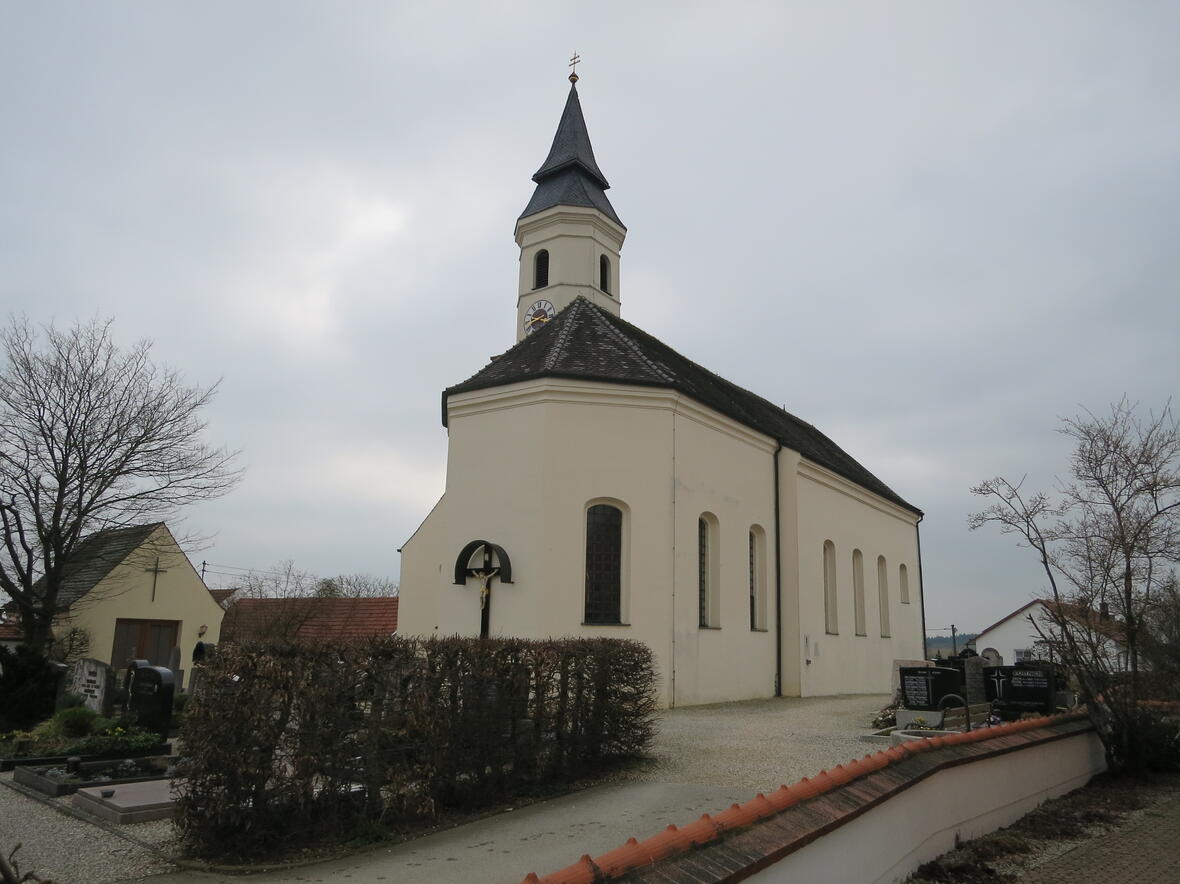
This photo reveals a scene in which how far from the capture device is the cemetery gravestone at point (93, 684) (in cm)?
1622

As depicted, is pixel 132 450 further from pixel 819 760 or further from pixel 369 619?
pixel 819 760

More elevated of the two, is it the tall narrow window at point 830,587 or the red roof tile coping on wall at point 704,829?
the tall narrow window at point 830,587

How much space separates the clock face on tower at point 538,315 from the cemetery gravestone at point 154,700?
16036 millimetres

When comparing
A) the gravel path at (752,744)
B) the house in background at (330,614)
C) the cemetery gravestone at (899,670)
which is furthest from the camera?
the house in background at (330,614)

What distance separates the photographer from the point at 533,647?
910cm

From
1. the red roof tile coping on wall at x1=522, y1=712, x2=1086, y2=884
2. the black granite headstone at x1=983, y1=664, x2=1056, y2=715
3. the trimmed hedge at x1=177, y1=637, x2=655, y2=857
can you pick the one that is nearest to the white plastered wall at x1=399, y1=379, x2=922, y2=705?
the black granite headstone at x1=983, y1=664, x2=1056, y2=715

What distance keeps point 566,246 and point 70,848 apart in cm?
2221

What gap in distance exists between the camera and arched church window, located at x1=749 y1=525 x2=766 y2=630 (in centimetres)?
2167

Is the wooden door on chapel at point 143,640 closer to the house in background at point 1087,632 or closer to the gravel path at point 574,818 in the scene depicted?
the gravel path at point 574,818

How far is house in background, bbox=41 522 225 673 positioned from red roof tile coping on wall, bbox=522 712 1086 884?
23.9m

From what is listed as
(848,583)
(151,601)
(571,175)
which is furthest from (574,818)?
(151,601)

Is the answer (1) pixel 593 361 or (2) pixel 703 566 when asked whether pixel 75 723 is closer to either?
(1) pixel 593 361

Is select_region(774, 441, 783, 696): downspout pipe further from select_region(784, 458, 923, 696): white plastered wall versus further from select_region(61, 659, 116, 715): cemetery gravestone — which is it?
select_region(61, 659, 116, 715): cemetery gravestone

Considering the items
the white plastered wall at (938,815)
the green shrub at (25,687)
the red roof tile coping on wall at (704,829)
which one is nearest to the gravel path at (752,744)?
the white plastered wall at (938,815)
